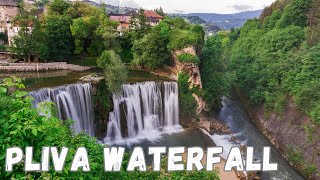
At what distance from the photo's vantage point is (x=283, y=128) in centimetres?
3098

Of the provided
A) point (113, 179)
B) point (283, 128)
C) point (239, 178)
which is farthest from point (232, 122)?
point (113, 179)

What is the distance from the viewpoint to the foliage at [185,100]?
1328 inches

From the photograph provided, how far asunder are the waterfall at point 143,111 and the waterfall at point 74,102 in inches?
95.5

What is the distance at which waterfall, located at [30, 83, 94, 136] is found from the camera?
25459 millimetres

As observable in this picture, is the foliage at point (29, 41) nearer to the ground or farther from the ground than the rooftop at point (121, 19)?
nearer to the ground

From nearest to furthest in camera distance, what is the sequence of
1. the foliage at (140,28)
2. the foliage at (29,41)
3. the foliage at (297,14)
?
1. the foliage at (29,41)
2. the foliage at (140,28)
3. the foliage at (297,14)

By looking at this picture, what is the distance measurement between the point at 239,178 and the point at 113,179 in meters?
16.5

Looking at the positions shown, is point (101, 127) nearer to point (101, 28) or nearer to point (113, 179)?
point (101, 28)

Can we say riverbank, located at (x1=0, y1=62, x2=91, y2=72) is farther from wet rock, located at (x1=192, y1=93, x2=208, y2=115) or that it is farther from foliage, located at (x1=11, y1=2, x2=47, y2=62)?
wet rock, located at (x1=192, y1=93, x2=208, y2=115)

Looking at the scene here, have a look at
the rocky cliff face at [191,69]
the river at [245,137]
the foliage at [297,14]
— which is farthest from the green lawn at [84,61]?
the foliage at [297,14]

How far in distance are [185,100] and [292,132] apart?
1175 cm

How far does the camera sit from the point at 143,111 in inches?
1255

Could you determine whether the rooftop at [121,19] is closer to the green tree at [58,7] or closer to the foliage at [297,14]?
the green tree at [58,7]

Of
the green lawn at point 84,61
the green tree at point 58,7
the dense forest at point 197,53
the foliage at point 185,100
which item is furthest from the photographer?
the green tree at point 58,7
